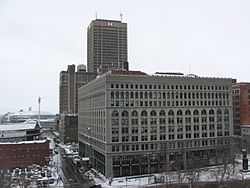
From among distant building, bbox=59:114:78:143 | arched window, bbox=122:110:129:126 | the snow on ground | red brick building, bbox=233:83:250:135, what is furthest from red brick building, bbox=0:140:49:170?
red brick building, bbox=233:83:250:135

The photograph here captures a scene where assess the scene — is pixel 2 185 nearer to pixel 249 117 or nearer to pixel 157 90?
pixel 157 90

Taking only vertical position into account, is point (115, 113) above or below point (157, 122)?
above

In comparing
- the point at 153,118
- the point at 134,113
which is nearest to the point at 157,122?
the point at 153,118

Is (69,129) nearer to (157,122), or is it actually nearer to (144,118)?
(144,118)

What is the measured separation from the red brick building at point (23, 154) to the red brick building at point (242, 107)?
70.2 m

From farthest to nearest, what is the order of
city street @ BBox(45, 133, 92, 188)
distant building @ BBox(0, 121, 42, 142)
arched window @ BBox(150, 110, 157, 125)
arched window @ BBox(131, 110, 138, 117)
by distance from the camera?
1. distant building @ BBox(0, 121, 42, 142)
2. arched window @ BBox(150, 110, 157, 125)
3. arched window @ BBox(131, 110, 138, 117)
4. city street @ BBox(45, 133, 92, 188)

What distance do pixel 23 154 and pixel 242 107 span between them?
3094 inches

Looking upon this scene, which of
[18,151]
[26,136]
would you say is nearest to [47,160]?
[18,151]

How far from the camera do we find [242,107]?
11375cm

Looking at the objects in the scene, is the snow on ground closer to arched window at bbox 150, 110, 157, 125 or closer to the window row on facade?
arched window at bbox 150, 110, 157, 125

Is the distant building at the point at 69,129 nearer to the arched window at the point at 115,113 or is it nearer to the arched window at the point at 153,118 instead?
the arched window at the point at 115,113

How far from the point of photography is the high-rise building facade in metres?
76.2

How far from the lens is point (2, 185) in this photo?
53531mm

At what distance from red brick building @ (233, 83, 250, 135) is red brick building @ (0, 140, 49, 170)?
70246mm
